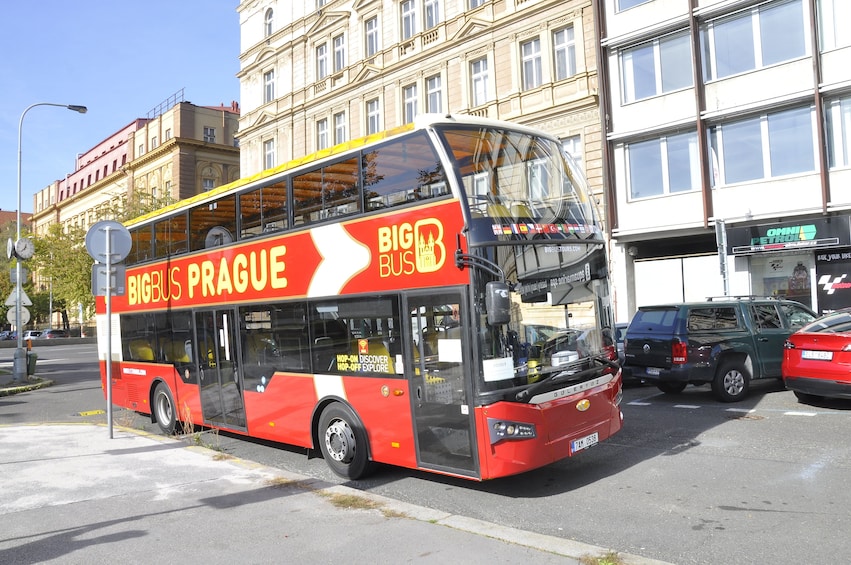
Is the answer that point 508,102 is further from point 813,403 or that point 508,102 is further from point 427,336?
point 427,336

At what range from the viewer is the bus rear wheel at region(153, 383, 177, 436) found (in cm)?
1102

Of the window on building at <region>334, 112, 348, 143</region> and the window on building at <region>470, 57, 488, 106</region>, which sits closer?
the window on building at <region>470, 57, 488, 106</region>

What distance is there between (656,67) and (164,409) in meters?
18.8

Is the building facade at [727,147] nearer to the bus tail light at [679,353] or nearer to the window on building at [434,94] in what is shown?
the window on building at [434,94]

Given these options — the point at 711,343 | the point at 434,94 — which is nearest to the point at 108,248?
the point at 711,343

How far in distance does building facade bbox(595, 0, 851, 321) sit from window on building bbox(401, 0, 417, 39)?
8.69 meters

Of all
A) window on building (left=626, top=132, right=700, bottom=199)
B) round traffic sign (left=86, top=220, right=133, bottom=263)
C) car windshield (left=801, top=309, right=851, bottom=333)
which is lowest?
car windshield (left=801, top=309, right=851, bottom=333)

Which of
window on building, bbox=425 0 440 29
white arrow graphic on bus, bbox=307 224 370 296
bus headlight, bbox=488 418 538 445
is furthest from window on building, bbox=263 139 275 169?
bus headlight, bbox=488 418 538 445

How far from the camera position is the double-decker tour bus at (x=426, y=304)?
623cm

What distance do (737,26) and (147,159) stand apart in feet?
160

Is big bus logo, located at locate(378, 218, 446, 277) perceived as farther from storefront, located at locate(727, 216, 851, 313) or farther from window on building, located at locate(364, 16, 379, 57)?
window on building, located at locate(364, 16, 379, 57)

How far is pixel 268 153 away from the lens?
36938 mm

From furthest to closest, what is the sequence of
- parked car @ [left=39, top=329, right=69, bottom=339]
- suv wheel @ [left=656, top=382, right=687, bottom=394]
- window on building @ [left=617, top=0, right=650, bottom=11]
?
parked car @ [left=39, top=329, right=69, bottom=339]
window on building @ [left=617, top=0, right=650, bottom=11]
suv wheel @ [left=656, top=382, right=687, bottom=394]

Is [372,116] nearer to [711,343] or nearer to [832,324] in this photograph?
[711,343]
